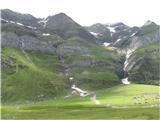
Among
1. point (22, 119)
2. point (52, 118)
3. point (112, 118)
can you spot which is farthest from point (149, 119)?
point (22, 119)

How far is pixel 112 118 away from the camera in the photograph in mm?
128625

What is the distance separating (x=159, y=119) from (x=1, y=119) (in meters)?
53.5

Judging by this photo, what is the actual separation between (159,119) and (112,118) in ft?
57.9

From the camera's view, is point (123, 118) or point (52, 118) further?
point (52, 118)

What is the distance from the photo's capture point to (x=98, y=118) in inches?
5138

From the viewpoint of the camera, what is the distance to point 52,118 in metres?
137

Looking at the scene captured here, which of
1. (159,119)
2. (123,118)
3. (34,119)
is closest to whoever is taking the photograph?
(159,119)

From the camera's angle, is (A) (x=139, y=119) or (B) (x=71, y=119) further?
(B) (x=71, y=119)

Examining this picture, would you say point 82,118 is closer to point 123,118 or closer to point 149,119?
point 123,118

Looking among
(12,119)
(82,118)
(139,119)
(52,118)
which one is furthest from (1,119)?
(139,119)

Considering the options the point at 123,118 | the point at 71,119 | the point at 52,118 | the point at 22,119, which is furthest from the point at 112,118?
the point at 22,119

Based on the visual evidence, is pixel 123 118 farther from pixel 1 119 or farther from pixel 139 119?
pixel 1 119

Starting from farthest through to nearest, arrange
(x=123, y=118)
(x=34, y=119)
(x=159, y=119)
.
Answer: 1. (x=34, y=119)
2. (x=123, y=118)
3. (x=159, y=119)

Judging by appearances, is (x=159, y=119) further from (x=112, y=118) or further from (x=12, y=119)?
(x=12, y=119)
